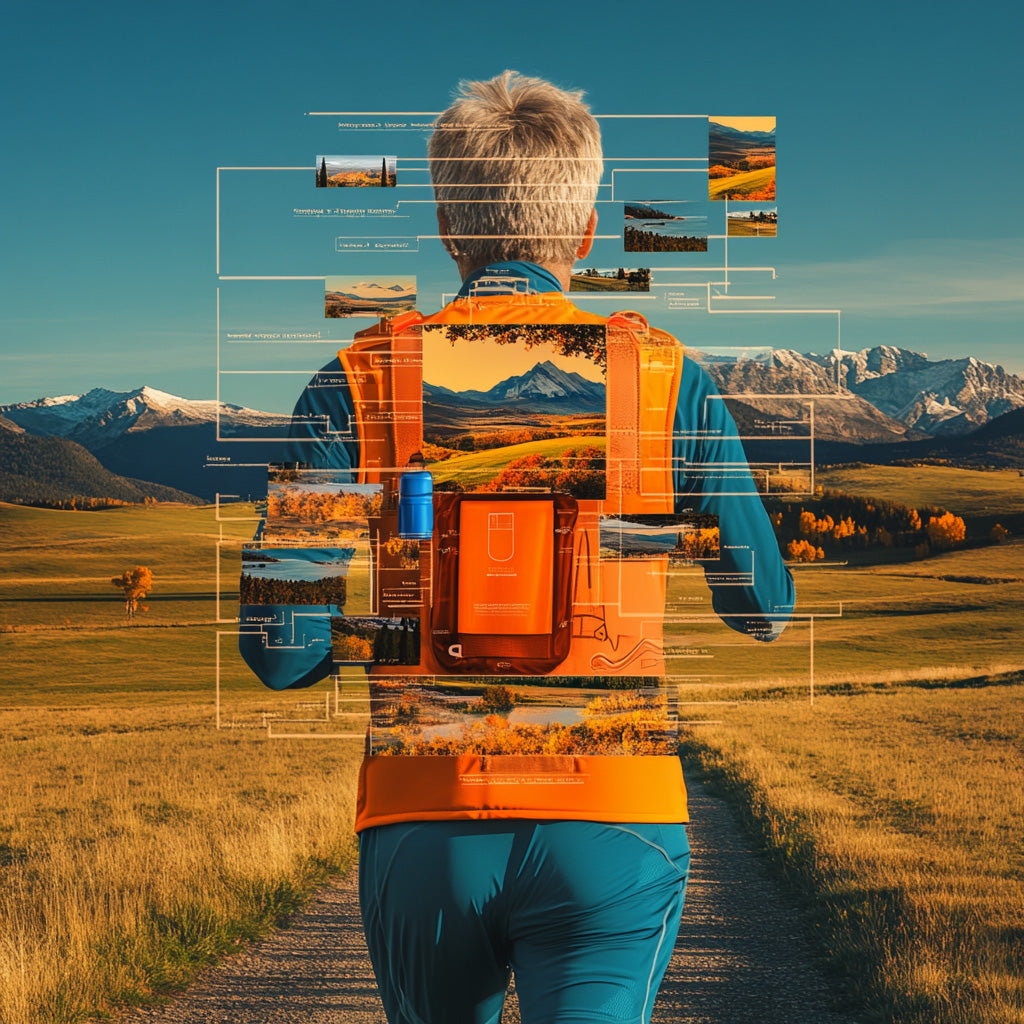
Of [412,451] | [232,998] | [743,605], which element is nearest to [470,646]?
[412,451]

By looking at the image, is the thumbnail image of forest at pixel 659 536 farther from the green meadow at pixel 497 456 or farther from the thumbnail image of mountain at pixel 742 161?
the thumbnail image of mountain at pixel 742 161

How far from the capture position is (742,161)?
3.59m

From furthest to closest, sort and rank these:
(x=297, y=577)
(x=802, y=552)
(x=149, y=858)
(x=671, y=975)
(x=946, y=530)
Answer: (x=946, y=530) < (x=149, y=858) < (x=671, y=975) < (x=802, y=552) < (x=297, y=577)

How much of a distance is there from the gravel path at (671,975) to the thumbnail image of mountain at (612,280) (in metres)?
5.77

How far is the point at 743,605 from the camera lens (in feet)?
10.4

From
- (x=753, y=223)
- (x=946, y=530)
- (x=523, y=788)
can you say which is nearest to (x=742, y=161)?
(x=753, y=223)

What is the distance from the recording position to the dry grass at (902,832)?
830cm

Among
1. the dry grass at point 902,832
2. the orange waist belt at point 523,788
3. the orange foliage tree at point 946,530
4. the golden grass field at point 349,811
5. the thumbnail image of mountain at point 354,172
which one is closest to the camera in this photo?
the orange waist belt at point 523,788

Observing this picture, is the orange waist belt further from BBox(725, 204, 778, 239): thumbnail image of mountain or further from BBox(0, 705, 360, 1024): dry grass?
BBox(0, 705, 360, 1024): dry grass

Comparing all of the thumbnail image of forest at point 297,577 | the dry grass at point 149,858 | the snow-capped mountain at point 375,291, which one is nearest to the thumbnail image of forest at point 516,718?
the thumbnail image of forest at point 297,577

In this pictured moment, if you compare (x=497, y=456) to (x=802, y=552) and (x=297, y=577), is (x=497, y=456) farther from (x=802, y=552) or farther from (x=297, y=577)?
(x=802, y=552)

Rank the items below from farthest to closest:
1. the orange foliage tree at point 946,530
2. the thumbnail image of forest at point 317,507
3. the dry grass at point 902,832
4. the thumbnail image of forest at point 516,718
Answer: the orange foliage tree at point 946,530 < the dry grass at point 902,832 < the thumbnail image of forest at point 317,507 < the thumbnail image of forest at point 516,718

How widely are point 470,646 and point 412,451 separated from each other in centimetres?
60

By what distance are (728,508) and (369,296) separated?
1.37 m
